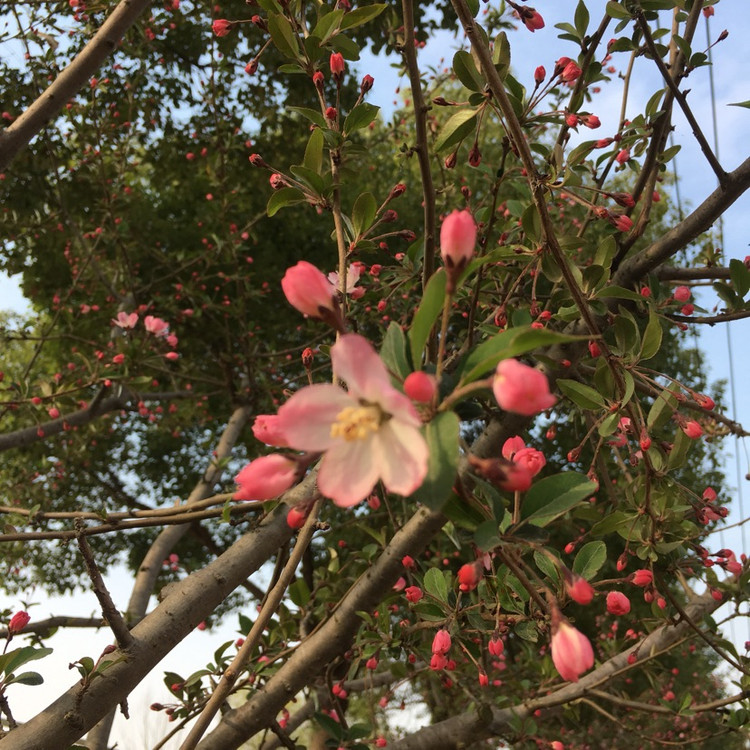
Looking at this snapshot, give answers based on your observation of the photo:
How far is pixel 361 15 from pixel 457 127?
0.32 m

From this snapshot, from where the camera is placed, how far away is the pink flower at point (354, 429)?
63cm

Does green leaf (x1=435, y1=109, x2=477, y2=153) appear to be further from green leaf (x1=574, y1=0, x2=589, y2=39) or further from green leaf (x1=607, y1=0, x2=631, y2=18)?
green leaf (x1=574, y1=0, x2=589, y2=39)

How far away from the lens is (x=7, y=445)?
3492mm

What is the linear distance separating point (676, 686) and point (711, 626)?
253 inches

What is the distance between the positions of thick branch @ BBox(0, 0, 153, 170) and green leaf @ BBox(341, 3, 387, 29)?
1.05 m

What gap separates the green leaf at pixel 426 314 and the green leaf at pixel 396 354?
0.02 m

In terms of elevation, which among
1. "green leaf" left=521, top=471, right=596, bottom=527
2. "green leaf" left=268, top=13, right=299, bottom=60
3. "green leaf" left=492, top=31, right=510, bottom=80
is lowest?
"green leaf" left=521, top=471, right=596, bottom=527

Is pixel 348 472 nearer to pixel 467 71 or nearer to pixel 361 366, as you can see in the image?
pixel 361 366

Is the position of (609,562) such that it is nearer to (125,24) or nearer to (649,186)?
(649,186)

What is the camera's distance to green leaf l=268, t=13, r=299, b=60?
1.33 metres

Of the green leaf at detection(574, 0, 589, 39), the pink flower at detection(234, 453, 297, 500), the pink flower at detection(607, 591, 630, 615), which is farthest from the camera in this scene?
the green leaf at detection(574, 0, 589, 39)

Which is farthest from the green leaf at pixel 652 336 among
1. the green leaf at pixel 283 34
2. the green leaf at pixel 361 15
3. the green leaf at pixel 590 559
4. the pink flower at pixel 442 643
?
the green leaf at pixel 283 34

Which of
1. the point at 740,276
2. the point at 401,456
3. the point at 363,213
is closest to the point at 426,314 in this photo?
the point at 401,456

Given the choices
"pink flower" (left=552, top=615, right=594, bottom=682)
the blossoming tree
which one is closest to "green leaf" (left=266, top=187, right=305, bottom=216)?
the blossoming tree
